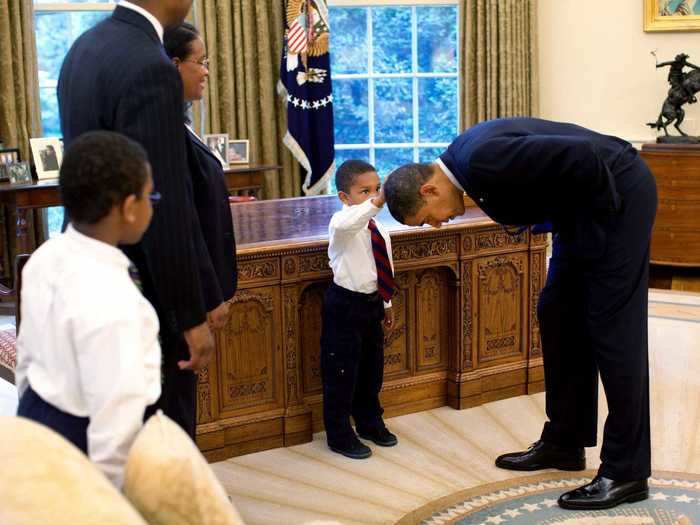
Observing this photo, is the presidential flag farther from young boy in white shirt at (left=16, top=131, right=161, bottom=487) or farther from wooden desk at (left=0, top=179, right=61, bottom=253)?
young boy in white shirt at (left=16, top=131, right=161, bottom=487)

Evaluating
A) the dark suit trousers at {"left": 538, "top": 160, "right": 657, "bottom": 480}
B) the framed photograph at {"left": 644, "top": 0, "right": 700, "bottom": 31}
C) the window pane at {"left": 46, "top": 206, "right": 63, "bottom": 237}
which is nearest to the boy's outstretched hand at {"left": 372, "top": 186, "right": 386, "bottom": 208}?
the dark suit trousers at {"left": 538, "top": 160, "right": 657, "bottom": 480}

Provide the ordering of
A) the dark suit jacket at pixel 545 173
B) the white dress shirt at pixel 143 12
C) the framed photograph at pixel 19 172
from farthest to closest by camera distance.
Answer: the framed photograph at pixel 19 172 → the dark suit jacket at pixel 545 173 → the white dress shirt at pixel 143 12

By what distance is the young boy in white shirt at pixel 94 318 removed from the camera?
1.78 metres

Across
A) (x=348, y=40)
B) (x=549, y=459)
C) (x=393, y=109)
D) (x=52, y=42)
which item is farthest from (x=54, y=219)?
(x=549, y=459)

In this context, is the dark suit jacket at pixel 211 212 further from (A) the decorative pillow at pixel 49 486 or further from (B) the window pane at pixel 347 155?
(B) the window pane at pixel 347 155

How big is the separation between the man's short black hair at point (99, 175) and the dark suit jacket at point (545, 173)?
1547mm

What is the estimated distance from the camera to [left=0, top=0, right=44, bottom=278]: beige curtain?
6930 millimetres

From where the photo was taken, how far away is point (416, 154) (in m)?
8.77

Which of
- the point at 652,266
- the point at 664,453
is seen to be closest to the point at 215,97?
the point at 652,266

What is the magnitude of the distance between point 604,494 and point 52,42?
588cm

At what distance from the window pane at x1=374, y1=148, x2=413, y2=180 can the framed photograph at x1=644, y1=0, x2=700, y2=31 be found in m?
2.29

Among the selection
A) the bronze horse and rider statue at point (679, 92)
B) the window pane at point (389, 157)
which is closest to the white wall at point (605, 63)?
the bronze horse and rider statue at point (679, 92)

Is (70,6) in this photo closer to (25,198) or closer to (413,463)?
(25,198)

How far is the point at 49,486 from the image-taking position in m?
1.50
